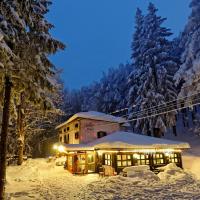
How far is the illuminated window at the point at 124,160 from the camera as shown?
84.1ft

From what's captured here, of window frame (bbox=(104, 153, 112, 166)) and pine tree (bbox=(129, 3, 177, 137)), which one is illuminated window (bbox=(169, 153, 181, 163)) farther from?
window frame (bbox=(104, 153, 112, 166))

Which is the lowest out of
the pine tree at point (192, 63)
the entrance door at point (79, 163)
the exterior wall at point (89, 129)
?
the entrance door at point (79, 163)

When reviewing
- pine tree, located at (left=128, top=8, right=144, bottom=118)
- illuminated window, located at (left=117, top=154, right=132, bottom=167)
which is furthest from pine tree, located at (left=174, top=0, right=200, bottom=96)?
pine tree, located at (left=128, top=8, right=144, bottom=118)

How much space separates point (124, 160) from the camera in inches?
1018

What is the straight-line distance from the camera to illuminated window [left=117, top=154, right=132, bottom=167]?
25.6 meters

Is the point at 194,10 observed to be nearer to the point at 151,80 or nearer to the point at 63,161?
the point at 151,80

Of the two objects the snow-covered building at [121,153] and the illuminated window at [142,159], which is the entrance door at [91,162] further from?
the illuminated window at [142,159]

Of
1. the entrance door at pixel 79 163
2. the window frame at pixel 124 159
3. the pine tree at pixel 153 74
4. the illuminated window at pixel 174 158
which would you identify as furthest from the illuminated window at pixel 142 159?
the pine tree at pixel 153 74

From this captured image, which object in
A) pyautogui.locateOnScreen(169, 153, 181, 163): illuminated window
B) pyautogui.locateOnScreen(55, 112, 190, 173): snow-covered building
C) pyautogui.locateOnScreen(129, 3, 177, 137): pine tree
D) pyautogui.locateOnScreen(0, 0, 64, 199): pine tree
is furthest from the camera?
pyautogui.locateOnScreen(129, 3, 177, 137): pine tree

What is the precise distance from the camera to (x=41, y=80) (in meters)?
12.3

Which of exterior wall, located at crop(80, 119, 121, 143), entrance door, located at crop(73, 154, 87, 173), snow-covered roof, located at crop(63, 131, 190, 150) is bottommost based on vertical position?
entrance door, located at crop(73, 154, 87, 173)

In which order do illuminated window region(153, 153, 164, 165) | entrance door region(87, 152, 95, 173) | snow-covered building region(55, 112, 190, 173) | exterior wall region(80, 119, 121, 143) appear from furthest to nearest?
exterior wall region(80, 119, 121, 143)
entrance door region(87, 152, 95, 173)
illuminated window region(153, 153, 164, 165)
snow-covered building region(55, 112, 190, 173)

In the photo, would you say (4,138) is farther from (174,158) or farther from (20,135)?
(174,158)

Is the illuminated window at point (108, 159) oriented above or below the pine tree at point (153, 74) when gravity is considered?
below
